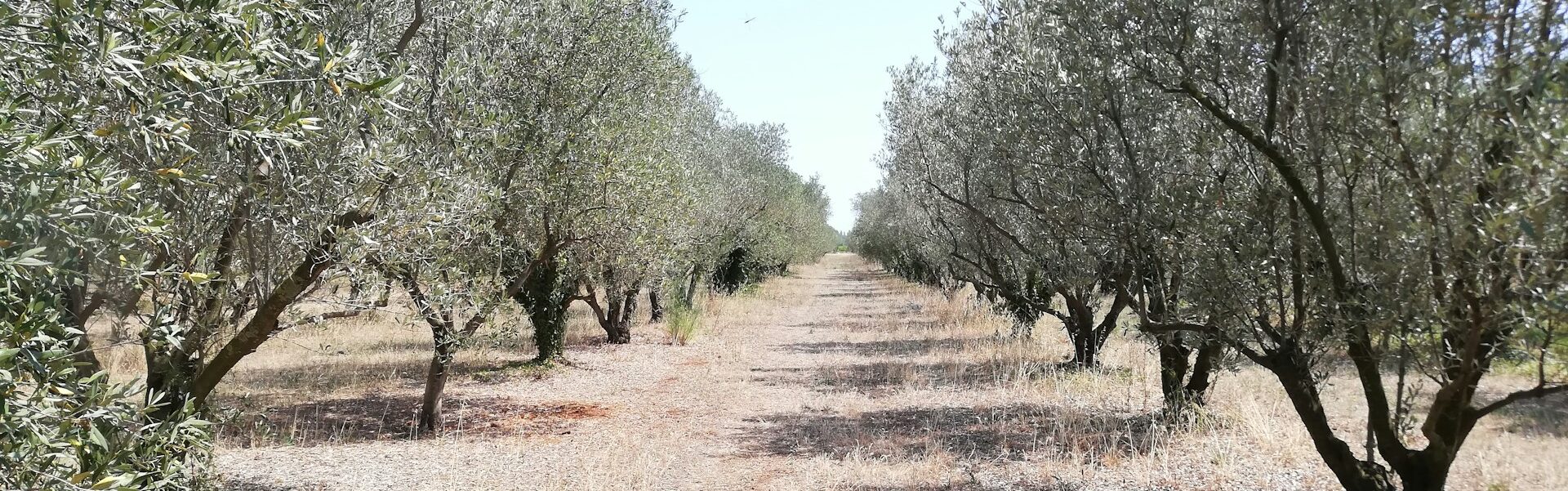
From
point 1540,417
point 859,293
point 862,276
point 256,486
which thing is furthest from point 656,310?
point 862,276

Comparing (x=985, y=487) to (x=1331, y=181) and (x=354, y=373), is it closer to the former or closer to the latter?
(x=1331, y=181)

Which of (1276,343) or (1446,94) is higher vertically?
(1446,94)

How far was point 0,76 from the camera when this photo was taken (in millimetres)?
3115

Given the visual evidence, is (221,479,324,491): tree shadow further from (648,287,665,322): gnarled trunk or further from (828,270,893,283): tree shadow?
(828,270,893,283): tree shadow

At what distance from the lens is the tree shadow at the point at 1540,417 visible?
1120 cm

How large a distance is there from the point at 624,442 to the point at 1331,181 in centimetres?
785

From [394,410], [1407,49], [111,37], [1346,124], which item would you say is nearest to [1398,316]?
[1346,124]

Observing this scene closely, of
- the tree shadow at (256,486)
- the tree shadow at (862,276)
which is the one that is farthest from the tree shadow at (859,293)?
the tree shadow at (256,486)

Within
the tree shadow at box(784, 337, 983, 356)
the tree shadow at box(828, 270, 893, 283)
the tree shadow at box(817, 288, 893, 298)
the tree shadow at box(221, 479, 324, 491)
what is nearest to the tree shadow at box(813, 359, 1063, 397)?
the tree shadow at box(784, 337, 983, 356)

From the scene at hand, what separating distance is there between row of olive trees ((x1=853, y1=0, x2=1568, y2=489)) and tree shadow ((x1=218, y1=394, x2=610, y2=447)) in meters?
7.27

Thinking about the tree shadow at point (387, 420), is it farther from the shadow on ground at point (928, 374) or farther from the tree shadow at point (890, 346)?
the tree shadow at point (890, 346)

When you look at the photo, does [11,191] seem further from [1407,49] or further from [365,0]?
[1407,49]

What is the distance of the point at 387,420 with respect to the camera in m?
12.5

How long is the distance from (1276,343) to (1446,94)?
2.18 metres
